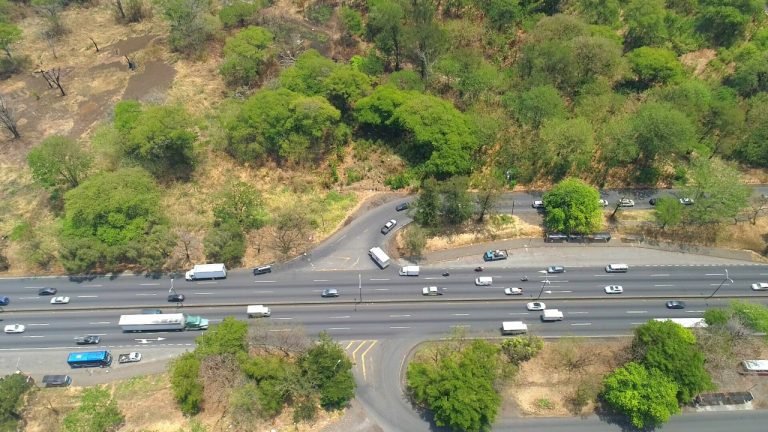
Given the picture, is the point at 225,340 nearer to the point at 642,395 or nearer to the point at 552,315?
the point at 552,315

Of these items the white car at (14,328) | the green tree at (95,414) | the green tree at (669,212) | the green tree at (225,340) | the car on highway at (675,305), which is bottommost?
the green tree at (95,414)

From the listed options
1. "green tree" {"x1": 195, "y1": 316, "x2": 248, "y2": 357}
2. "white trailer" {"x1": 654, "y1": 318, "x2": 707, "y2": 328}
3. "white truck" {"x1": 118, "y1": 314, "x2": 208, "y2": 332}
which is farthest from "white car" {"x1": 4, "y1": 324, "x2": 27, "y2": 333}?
"white trailer" {"x1": 654, "y1": 318, "x2": 707, "y2": 328}

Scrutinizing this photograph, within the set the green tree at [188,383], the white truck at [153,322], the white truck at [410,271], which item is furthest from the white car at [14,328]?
the white truck at [410,271]

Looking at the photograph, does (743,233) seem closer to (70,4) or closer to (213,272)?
(213,272)

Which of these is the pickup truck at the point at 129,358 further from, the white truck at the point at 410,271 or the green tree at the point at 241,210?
the white truck at the point at 410,271

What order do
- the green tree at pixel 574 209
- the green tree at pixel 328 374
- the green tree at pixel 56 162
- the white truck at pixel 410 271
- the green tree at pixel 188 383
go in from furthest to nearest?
the green tree at pixel 56 162 < the green tree at pixel 574 209 < the white truck at pixel 410 271 < the green tree at pixel 328 374 < the green tree at pixel 188 383

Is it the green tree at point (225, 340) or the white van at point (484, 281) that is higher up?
the white van at point (484, 281)

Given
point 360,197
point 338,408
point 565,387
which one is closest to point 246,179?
point 360,197

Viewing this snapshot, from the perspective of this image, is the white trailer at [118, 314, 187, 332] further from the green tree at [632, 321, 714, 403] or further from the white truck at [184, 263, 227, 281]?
the green tree at [632, 321, 714, 403]
